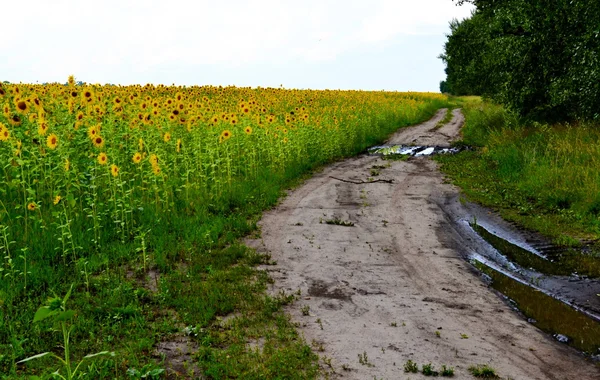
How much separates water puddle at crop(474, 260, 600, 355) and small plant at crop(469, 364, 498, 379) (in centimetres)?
125

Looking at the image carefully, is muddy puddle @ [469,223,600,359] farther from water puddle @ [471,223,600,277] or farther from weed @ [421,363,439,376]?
weed @ [421,363,439,376]

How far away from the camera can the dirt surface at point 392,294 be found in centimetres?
505

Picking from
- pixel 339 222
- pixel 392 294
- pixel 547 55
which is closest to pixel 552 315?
pixel 392 294

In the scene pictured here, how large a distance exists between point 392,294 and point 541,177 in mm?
7462

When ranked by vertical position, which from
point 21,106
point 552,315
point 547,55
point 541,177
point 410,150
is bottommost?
point 552,315

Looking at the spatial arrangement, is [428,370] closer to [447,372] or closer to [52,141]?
[447,372]

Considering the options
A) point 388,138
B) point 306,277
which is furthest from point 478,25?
point 306,277

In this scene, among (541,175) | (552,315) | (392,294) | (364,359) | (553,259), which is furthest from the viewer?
(541,175)

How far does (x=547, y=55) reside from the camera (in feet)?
45.4

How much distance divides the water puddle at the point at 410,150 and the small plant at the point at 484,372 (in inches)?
532

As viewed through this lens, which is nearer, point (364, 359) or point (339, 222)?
point (364, 359)

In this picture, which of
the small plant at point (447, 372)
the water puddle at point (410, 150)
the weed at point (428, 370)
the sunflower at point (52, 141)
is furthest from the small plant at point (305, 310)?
the water puddle at point (410, 150)

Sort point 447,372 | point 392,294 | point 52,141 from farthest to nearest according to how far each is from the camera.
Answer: point 52,141, point 392,294, point 447,372

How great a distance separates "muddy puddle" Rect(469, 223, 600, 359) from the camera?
19.2ft
